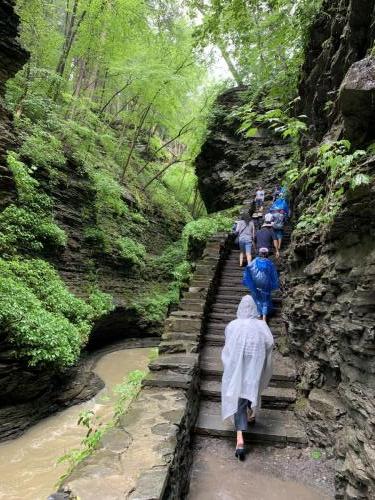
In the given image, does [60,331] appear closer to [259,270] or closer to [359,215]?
[259,270]

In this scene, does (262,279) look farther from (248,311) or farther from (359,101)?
(359,101)

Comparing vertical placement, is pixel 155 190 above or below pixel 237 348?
above

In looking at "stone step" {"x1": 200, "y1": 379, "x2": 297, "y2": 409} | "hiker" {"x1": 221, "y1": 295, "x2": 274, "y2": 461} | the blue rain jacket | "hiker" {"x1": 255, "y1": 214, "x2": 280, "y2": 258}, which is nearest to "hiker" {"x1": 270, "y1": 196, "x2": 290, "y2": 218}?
"hiker" {"x1": 255, "y1": 214, "x2": 280, "y2": 258}

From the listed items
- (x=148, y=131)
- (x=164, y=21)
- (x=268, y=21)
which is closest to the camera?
(x=268, y=21)

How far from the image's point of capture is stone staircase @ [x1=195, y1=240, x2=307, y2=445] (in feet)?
16.5

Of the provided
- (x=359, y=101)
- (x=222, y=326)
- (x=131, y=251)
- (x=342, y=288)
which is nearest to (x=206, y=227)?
(x=131, y=251)

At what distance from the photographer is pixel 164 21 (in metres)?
19.9

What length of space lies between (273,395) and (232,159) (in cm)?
1458

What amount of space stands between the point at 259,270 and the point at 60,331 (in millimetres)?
4956

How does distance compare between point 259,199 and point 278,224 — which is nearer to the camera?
point 278,224

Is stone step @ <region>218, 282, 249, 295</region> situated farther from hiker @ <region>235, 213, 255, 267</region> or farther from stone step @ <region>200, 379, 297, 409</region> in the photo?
stone step @ <region>200, 379, 297, 409</region>

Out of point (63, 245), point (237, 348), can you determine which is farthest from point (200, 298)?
point (63, 245)

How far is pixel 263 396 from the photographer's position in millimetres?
5727

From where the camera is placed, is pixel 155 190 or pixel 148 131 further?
pixel 148 131
